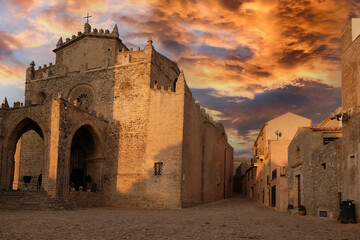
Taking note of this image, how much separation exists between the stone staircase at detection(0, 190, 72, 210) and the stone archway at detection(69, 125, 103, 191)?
4.22 meters

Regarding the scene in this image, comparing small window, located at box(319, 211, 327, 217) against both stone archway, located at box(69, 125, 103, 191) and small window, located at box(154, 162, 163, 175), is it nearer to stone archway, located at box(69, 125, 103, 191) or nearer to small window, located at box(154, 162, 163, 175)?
small window, located at box(154, 162, 163, 175)

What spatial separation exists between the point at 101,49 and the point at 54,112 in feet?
33.5

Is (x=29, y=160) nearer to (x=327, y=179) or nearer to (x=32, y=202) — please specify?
(x=32, y=202)

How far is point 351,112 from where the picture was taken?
43.6 feet

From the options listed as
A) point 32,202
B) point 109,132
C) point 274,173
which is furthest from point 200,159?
point 32,202

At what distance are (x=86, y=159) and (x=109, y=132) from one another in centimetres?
272

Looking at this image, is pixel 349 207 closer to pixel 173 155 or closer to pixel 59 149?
pixel 173 155

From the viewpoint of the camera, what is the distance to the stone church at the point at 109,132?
2323 cm

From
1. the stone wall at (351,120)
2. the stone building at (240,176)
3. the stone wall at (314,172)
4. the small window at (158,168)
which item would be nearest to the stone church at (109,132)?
the small window at (158,168)

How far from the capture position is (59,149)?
21.9 m

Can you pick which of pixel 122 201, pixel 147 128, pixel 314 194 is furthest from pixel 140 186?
pixel 314 194

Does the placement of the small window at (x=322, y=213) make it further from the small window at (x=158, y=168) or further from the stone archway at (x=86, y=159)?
the stone archway at (x=86, y=159)

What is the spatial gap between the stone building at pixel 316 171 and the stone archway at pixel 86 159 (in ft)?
45.3

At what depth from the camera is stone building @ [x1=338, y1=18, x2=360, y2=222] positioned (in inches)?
502
